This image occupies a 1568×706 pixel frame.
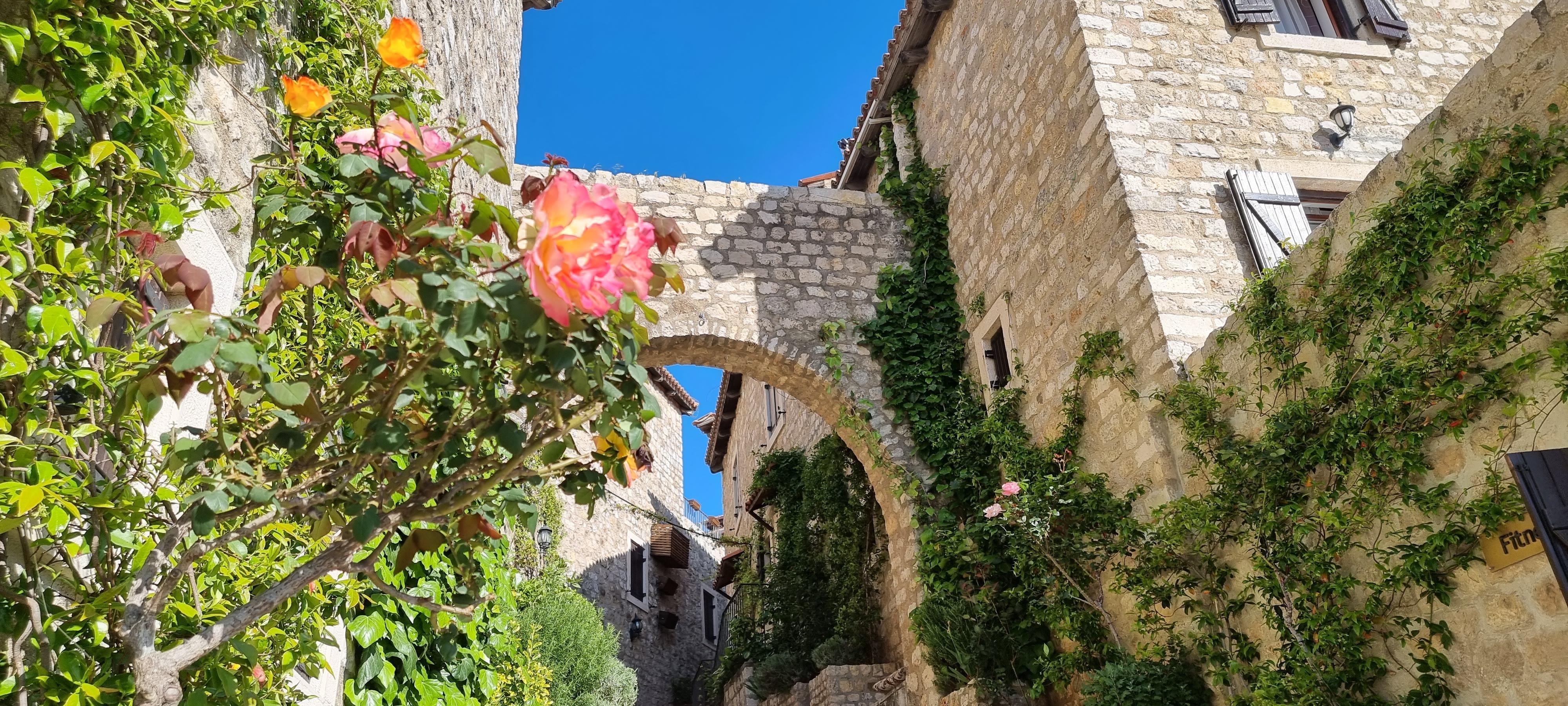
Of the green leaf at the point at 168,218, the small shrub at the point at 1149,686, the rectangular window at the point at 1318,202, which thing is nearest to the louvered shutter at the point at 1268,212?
the rectangular window at the point at 1318,202

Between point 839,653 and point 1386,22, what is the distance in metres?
6.11

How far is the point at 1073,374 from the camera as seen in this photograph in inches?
221

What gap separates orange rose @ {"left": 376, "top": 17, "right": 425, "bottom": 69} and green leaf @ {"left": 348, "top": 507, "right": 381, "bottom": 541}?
70cm

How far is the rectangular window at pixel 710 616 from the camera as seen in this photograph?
56.5 feet

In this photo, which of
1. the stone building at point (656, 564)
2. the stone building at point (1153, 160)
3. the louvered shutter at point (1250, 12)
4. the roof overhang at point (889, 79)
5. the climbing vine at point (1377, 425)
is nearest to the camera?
the climbing vine at point (1377, 425)

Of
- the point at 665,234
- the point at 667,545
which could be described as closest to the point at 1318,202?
the point at 665,234

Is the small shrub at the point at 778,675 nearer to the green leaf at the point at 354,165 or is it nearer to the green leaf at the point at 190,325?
the green leaf at the point at 354,165

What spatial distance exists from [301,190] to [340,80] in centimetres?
122

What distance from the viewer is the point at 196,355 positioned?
4.05 feet

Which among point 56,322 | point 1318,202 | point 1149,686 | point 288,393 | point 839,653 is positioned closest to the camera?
point 288,393

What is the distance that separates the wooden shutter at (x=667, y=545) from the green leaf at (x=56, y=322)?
541 inches

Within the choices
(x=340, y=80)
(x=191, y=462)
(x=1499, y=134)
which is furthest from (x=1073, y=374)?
(x=191, y=462)

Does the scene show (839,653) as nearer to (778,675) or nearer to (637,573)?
(778,675)

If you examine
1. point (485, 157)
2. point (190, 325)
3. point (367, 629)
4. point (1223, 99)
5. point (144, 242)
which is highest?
point (1223, 99)
